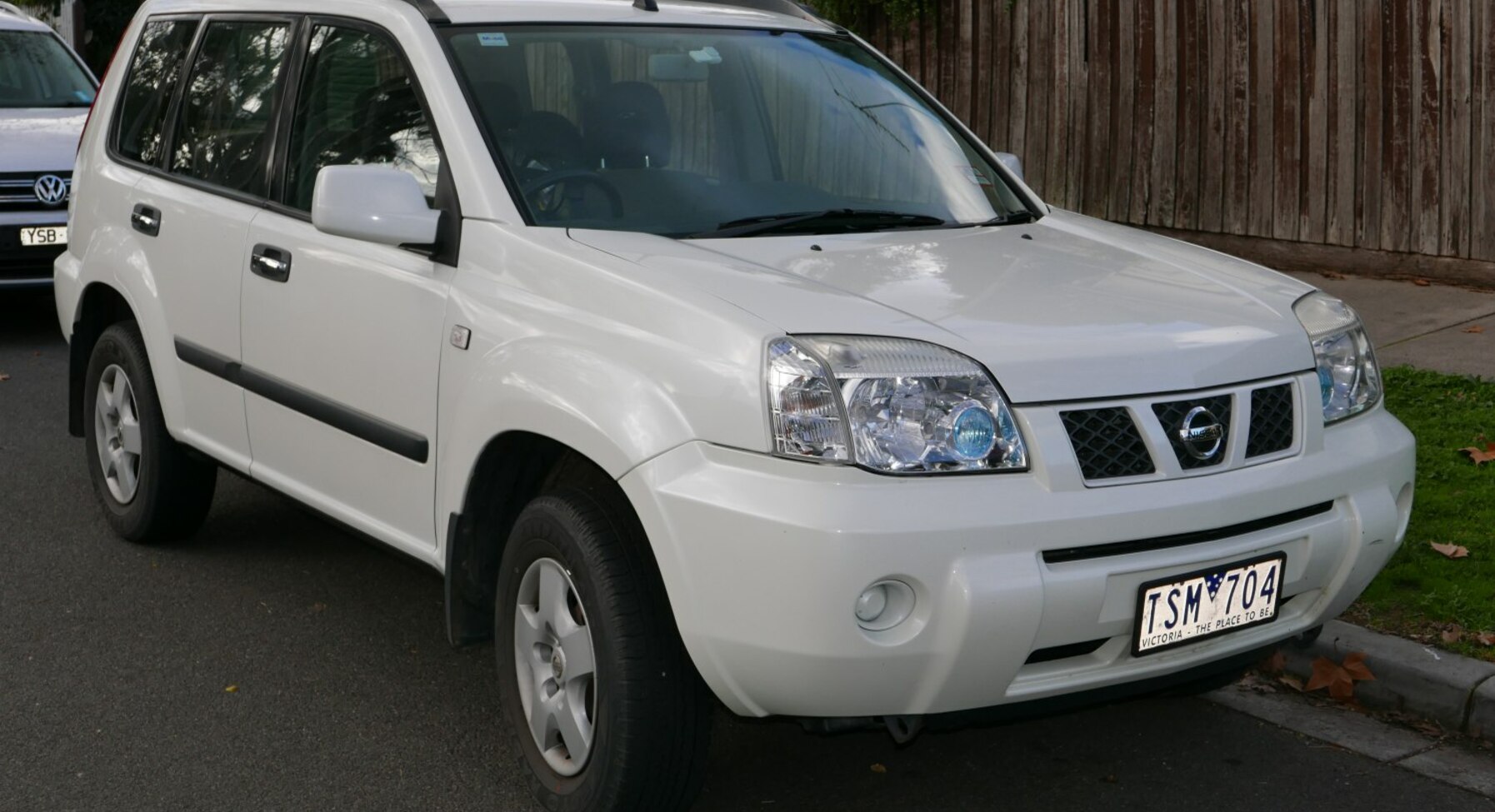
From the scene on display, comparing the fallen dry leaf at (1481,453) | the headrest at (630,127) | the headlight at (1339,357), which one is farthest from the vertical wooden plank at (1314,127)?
the headrest at (630,127)

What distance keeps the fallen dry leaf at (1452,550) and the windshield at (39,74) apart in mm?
8943

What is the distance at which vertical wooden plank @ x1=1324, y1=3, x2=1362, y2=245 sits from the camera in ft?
30.7

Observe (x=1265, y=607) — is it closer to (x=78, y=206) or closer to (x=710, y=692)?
(x=710, y=692)

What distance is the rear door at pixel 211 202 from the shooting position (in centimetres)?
489

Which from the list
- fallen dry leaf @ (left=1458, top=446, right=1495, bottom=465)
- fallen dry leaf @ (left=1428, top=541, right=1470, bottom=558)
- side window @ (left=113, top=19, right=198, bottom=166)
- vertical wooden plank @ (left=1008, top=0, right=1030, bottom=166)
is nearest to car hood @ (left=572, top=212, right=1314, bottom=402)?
fallen dry leaf @ (left=1428, top=541, right=1470, bottom=558)

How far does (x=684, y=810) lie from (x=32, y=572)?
Result: 9.84ft

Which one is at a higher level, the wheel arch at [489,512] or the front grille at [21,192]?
the front grille at [21,192]

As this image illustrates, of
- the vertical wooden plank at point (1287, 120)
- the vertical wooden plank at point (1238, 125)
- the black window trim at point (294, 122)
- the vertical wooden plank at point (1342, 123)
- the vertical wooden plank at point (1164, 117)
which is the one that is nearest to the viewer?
the black window trim at point (294, 122)

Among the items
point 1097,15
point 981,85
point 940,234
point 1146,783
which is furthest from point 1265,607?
point 981,85

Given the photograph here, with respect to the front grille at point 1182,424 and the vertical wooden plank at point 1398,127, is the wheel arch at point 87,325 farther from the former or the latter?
the vertical wooden plank at point 1398,127

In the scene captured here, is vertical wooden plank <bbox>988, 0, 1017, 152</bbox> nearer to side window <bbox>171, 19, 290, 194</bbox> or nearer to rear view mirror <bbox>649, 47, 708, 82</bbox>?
side window <bbox>171, 19, 290, 194</bbox>

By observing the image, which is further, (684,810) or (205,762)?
(205,762)

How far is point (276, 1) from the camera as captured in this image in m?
5.02

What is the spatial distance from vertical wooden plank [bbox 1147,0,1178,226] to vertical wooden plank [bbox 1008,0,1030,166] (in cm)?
104
